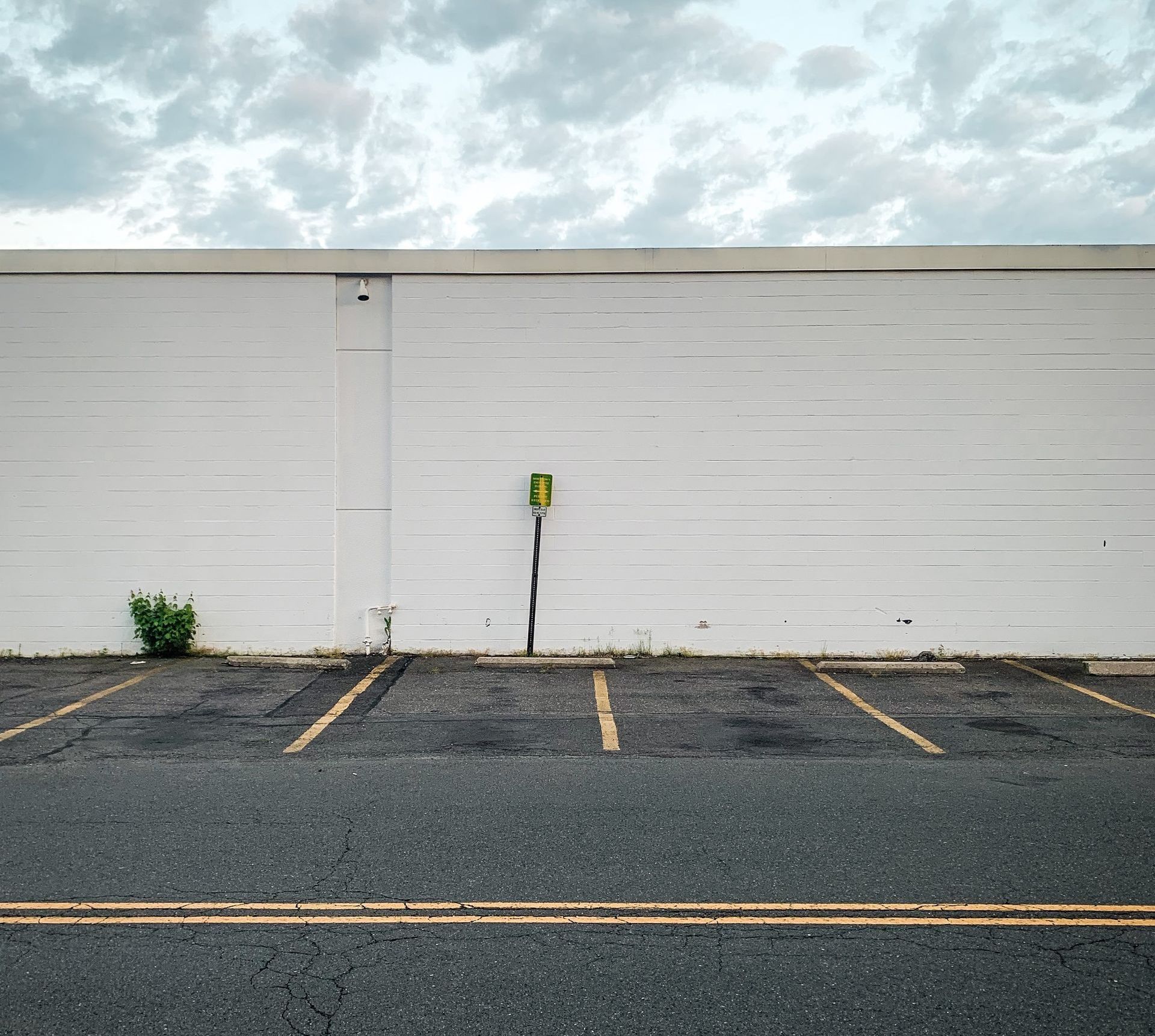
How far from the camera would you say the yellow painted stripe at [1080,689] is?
9492 millimetres

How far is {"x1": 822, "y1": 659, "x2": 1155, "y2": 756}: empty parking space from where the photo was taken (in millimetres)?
7988

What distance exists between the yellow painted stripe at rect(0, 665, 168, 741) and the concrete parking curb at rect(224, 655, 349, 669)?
36.3 inches

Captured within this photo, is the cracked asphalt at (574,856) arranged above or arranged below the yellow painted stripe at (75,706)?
above

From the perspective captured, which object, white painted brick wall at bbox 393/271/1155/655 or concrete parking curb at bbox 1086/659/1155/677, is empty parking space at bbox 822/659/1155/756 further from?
white painted brick wall at bbox 393/271/1155/655

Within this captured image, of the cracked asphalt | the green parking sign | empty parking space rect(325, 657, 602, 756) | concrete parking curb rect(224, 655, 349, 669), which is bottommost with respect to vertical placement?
concrete parking curb rect(224, 655, 349, 669)

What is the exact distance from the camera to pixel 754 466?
12867mm

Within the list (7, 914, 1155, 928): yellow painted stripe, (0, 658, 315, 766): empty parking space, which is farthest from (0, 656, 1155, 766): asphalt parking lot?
(7, 914, 1155, 928): yellow painted stripe

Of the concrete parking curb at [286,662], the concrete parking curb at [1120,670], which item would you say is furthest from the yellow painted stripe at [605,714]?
the concrete parking curb at [1120,670]

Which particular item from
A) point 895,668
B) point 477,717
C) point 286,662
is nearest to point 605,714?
point 477,717

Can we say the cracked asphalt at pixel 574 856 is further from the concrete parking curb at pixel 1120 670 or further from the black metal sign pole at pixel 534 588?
the black metal sign pole at pixel 534 588

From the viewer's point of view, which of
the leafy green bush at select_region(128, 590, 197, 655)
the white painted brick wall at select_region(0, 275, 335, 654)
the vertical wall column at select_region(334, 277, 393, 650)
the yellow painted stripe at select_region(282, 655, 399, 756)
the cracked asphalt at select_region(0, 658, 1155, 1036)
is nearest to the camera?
the cracked asphalt at select_region(0, 658, 1155, 1036)

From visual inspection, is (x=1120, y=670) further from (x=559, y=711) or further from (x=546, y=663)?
(x=559, y=711)

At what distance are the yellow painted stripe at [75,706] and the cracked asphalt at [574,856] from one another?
0.17 m

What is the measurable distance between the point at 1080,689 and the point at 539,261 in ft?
28.4
